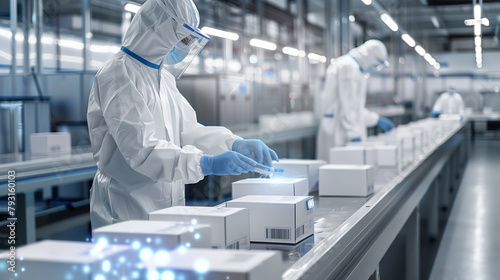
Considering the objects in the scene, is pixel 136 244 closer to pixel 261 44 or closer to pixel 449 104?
pixel 261 44

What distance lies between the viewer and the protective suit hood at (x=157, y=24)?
1.67 metres

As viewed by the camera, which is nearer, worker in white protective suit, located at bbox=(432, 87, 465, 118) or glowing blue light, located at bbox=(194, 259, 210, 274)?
glowing blue light, located at bbox=(194, 259, 210, 274)

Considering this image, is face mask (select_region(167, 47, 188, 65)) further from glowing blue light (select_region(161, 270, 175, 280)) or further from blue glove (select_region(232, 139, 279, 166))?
glowing blue light (select_region(161, 270, 175, 280))

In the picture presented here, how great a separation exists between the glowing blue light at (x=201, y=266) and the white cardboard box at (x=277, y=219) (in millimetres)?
568

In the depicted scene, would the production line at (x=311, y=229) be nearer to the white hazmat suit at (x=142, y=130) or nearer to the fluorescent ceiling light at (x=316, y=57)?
the white hazmat suit at (x=142, y=130)

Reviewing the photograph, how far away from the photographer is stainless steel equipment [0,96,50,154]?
4.49m

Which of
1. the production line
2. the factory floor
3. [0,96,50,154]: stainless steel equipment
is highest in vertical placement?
[0,96,50,154]: stainless steel equipment

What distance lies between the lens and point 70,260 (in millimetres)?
853

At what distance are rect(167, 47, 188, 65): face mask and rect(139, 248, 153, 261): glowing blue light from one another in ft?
3.51

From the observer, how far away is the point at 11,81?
490 cm

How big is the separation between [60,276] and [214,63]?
381 inches

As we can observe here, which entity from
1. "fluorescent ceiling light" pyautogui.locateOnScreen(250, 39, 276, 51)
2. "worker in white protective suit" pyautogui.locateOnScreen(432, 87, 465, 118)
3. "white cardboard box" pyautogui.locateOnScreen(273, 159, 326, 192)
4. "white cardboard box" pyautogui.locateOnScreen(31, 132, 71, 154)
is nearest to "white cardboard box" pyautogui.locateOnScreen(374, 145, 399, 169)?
"white cardboard box" pyautogui.locateOnScreen(273, 159, 326, 192)

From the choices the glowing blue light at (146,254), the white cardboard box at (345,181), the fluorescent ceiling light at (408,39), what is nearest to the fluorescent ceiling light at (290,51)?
the fluorescent ceiling light at (408,39)

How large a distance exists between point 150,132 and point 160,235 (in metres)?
0.61
